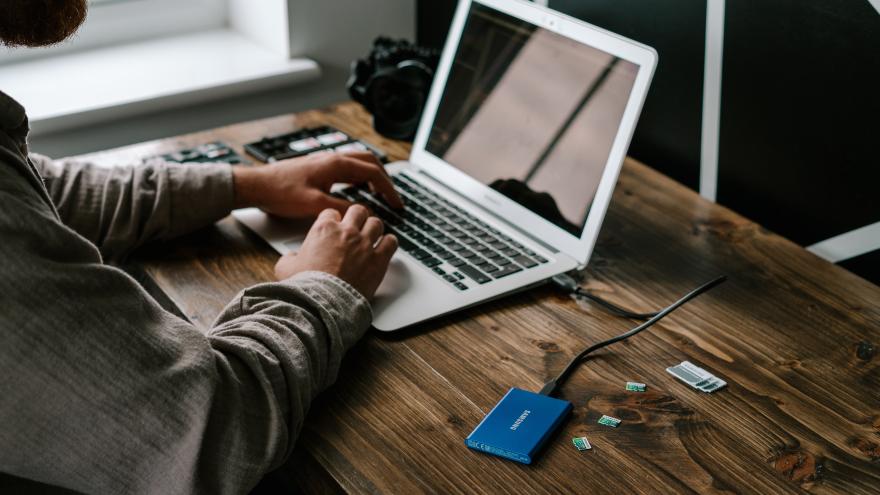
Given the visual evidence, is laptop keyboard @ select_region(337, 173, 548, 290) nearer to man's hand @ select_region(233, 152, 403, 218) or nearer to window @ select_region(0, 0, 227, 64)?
man's hand @ select_region(233, 152, 403, 218)

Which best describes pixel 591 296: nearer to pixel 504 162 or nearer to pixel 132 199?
pixel 504 162

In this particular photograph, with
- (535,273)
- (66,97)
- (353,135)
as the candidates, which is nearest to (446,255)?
(535,273)

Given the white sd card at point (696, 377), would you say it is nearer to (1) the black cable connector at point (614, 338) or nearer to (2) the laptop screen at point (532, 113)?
(1) the black cable connector at point (614, 338)

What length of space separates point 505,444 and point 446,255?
1.22ft

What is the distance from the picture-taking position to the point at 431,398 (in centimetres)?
99

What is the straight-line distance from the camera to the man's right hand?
110cm

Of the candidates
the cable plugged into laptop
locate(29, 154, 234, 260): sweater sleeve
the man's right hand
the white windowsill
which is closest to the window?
the white windowsill

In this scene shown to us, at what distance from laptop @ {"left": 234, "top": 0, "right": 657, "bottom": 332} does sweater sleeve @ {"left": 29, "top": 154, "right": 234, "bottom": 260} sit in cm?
7

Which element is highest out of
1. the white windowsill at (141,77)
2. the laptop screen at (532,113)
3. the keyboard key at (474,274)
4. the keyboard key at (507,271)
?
the laptop screen at (532,113)

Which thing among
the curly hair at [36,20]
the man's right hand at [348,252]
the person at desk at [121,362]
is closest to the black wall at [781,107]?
the man's right hand at [348,252]

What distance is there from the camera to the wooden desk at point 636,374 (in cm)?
89

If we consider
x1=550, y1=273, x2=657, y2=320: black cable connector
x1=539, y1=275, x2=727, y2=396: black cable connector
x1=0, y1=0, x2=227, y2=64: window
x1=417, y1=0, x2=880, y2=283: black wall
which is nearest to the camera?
x1=539, y1=275, x2=727, y2=396: black cable connector

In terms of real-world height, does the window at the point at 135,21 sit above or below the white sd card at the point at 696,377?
below

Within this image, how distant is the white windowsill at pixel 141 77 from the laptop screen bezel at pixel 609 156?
0.53 m
